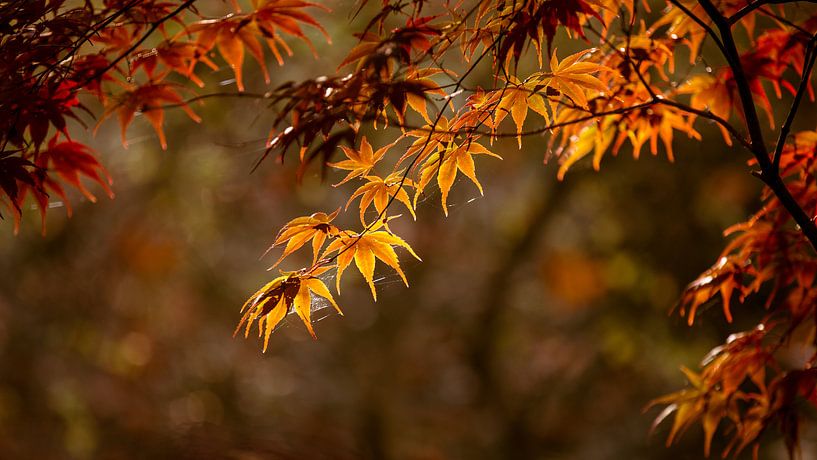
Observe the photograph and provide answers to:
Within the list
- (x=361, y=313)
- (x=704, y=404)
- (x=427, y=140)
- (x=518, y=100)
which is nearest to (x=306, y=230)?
(x=427, y=140)

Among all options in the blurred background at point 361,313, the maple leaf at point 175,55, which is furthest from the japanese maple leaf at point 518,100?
the blurred background at point 361,313

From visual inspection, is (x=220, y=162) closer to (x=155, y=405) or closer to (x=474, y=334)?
(x=155, y=405)

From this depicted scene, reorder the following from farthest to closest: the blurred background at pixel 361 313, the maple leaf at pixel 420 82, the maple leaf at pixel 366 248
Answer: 1. the blurred background at pixel 361 313
2. the maple leaf at pixel 366 248
3. the maple leaf at pixel 420 82

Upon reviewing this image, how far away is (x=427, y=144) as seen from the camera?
87 cm

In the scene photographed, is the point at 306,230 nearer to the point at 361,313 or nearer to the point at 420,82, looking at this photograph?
the point at 420,82

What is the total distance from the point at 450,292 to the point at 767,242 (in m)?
2.83

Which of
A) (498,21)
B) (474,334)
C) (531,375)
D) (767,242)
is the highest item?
(498,21)

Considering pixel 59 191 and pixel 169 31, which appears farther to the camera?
pixel 169 31

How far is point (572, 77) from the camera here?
886 mm

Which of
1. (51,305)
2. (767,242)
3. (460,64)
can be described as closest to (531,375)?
(460,64)

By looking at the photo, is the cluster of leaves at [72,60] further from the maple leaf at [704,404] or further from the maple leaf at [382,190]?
the maple leaf at [704,404]

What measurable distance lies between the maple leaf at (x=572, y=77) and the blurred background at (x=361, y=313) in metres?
2.27

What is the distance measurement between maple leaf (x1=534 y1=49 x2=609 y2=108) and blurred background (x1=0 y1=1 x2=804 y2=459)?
7.45 ft

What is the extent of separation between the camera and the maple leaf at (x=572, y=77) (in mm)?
877
